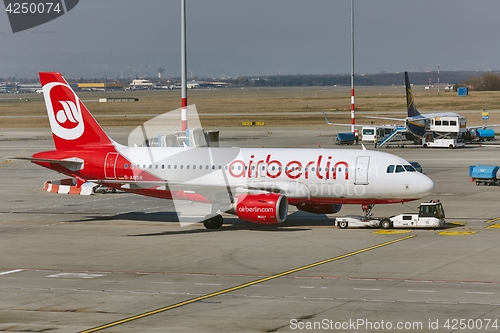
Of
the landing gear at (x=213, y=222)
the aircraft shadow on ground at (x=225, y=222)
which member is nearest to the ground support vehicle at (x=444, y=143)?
the aircraft shadow on ground at (x=225, y=222)

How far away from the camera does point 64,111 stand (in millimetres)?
53656

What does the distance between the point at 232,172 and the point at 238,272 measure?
14.8 meters

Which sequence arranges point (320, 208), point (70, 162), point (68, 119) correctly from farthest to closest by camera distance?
point (68, 119)
point (70, 162)
point (320, 208)

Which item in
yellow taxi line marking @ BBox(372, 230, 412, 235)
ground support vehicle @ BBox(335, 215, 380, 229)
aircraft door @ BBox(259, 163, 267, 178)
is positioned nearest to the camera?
yellow taxi line marking @ BBox(372, 230, 412, 235)

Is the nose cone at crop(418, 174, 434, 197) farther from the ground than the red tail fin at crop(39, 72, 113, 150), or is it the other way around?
the red tail fin at crop(39, 72, 113, 150)

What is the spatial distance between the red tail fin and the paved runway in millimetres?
5239

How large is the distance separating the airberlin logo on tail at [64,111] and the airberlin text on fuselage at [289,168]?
10828 mm

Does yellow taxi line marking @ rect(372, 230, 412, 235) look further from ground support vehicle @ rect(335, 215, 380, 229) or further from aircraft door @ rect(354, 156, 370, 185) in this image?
aircraft door @ rect(354, 156, 370, 185)

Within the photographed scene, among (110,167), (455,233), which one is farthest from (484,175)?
(110,167)

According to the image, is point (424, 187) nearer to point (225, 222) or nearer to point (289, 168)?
point (289, 168)

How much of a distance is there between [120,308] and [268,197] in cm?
1898

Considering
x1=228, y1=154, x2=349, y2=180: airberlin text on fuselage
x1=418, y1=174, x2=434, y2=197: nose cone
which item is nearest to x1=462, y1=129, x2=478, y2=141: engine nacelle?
x1=418, y1=174, x2=434, y2=197: nose cone

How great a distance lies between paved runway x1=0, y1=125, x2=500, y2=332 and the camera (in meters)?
27.5

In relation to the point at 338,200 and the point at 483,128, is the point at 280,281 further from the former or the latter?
the point at 483,128
